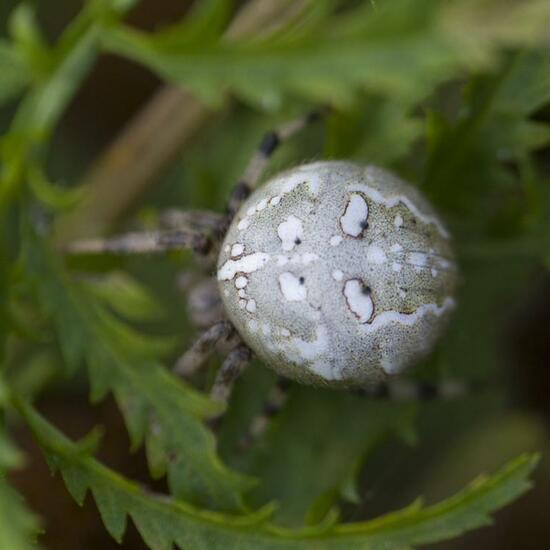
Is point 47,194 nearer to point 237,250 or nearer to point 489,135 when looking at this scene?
point 237,250

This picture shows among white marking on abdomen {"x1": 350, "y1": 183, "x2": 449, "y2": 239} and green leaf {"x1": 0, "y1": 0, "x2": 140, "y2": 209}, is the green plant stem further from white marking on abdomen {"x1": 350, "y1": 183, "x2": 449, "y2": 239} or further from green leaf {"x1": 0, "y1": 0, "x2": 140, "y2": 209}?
white marking on abdomen {"x1": 350, "y1": 183, "x2": 449, "y2": 239}

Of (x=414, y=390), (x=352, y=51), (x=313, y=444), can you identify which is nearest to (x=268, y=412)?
(x=313, y=444)

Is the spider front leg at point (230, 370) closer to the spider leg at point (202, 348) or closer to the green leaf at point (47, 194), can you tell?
the spider leg at point (202, 348)

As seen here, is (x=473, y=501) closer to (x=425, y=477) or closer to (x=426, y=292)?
(x=426, y=292)

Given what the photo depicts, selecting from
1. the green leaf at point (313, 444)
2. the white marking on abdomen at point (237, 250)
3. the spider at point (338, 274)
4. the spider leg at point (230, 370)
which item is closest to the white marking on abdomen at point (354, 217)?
the spider at point (338, 274)

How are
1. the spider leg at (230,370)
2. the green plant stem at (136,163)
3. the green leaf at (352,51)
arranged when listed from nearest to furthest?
the green leaf at (352,51)
the spider leg at (230,370)
the green plant stem at (136,163)

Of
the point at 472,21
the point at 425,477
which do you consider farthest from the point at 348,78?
the point at 425,477
